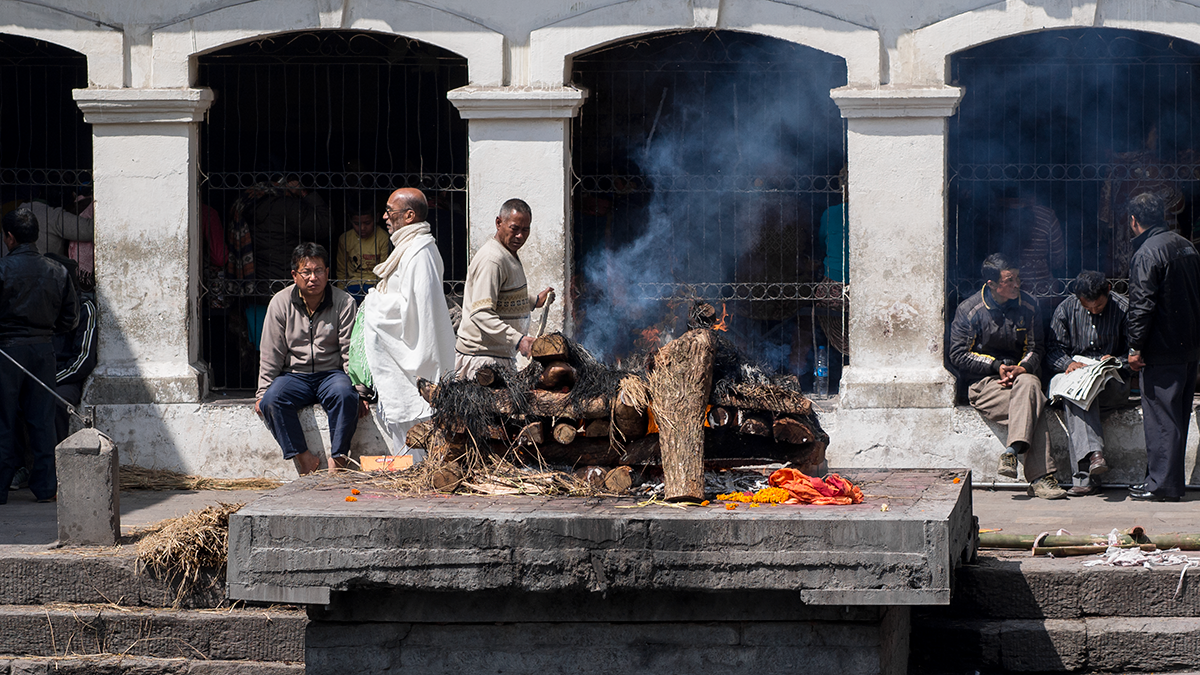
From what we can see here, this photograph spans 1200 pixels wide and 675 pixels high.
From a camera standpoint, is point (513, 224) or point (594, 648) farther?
point (513, 224)

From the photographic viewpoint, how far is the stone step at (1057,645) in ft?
19.0

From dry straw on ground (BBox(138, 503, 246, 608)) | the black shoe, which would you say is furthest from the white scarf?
the black shoe

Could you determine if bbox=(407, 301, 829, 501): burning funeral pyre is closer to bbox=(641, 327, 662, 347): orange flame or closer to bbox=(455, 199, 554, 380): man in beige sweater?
bbox=(455, 199, 554, 380): man in beige sweater

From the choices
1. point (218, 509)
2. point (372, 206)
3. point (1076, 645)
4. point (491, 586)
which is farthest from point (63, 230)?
point (1076, 645)

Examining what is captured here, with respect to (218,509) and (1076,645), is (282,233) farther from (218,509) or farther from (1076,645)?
(1076,645)

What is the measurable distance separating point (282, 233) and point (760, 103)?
12.1ft

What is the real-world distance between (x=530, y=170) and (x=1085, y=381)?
12.5 ft

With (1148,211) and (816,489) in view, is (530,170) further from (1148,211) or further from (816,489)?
(816,489)

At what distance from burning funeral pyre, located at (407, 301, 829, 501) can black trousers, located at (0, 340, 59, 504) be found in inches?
143

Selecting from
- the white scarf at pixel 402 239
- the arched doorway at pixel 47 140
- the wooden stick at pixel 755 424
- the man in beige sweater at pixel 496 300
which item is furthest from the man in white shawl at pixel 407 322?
the arched doorway at pixel 47 140

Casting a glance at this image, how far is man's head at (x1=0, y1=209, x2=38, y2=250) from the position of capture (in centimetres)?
848

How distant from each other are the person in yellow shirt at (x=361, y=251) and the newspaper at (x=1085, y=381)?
4800 millimetres

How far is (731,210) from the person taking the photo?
10.0 m

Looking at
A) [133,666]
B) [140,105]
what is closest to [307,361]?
[140,105]
